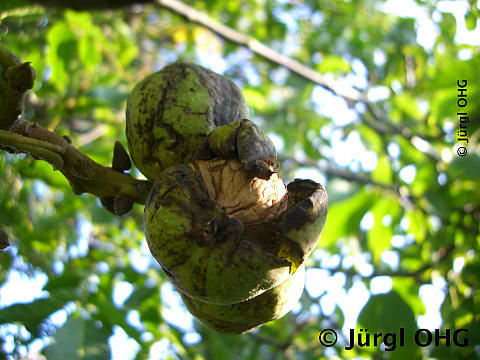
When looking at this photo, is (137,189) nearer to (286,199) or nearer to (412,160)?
(286,199)

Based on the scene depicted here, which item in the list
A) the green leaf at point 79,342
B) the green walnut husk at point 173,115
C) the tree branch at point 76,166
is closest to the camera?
the tree branch at point 76,166

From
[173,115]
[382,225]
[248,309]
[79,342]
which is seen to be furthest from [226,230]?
[382,225]

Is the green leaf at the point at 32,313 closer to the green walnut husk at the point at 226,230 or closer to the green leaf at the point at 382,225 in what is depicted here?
the green walnut husk at the point at 226,230

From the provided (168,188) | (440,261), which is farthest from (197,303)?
(440,261)

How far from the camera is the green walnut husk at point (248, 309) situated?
59.1 inches

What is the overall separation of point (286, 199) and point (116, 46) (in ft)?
13.8

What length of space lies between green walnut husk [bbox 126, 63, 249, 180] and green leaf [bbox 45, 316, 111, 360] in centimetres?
82

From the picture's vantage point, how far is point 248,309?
1.51 metres

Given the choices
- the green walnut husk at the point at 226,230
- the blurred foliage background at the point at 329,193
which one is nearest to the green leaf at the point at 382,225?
the blurred foliage background at the point at 329,193

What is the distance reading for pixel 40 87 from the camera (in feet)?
12.2

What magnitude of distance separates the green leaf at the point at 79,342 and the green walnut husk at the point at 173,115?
0.82 m

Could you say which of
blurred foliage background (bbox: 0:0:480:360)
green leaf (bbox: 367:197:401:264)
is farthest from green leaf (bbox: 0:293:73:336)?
green leaf (bbox: 367:197:401:264)

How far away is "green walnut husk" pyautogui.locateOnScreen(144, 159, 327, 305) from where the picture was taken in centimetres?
126

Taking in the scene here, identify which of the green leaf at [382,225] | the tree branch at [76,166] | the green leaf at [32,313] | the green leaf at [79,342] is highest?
the tree branch at [76,166]
